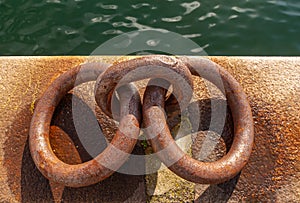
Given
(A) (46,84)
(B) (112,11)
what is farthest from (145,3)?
(A) (46,84)

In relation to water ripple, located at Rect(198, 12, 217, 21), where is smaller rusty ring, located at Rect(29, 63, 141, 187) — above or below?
above

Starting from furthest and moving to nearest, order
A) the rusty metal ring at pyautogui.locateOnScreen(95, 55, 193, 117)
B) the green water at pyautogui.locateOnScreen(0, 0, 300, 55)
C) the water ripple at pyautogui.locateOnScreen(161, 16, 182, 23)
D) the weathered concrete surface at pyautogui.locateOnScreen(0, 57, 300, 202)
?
the water ripple at pyautogui.locateOnScreen(161, 16, 182, 23) → the green water at pyautogui.locateOnScreen(0, 0, 300, 55) → the weathered concrete surface at pyautogui.locateOnScreen(0, 57, 300, 202) → the rusty metal ring at pyautogui.locateOnScreen(95, 55, 193, 117)

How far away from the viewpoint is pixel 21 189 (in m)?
2.38

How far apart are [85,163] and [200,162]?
68cm

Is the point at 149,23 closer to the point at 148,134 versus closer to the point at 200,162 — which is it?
the point at 148,134

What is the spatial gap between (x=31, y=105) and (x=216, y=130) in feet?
4.53

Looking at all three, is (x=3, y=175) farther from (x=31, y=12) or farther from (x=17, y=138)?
(x=31, y=12)

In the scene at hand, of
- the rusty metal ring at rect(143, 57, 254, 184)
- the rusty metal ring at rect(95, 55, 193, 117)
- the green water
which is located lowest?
the green water

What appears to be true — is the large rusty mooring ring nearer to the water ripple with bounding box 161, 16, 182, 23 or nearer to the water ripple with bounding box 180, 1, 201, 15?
the water ripple with bounding box 161, 16, 182, 23

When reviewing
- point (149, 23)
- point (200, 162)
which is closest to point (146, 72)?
point (200, 162)

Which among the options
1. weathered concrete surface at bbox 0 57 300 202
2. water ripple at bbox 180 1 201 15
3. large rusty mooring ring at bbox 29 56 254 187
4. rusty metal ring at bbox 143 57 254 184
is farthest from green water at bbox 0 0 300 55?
large rusty mooring ring at bbox 29 56 254 187

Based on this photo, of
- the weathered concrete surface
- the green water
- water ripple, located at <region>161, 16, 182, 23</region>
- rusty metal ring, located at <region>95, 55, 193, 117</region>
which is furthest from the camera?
water ripple, located at <region>161, 16, 182, 23</region>

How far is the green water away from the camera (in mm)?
4453

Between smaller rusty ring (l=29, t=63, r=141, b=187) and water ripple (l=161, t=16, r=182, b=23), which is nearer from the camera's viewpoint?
smaller rusty ring (l=29, t=63, r=141, b=187)
